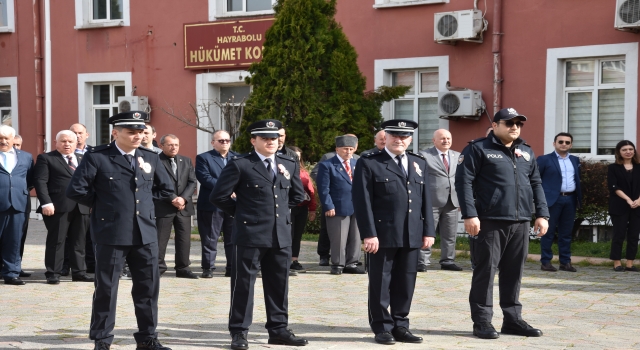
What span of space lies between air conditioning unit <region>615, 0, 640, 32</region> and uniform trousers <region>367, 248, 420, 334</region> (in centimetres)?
904

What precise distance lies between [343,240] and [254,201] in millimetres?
4661

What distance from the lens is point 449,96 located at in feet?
57.2

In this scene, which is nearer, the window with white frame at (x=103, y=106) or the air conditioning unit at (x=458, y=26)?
the air conditioning unit at (x=458, y=26)

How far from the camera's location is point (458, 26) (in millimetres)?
17266

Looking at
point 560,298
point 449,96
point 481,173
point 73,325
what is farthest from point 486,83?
point 73,325

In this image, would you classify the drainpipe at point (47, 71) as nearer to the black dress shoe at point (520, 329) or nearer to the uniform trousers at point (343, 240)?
the uniform trousers at point (343, 240)

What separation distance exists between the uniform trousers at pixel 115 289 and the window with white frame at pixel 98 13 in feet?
48.8

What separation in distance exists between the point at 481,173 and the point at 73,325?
3775 mm

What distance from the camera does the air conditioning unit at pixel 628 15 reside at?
15.5 m

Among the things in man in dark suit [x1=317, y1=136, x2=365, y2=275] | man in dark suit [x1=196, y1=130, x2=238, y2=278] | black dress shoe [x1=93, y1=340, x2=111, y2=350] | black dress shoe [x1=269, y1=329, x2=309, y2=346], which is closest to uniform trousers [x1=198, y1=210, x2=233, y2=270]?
man in dark suit [x1=196, y1=130, x2=238, y2=278]

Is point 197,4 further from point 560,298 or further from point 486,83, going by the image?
point 560,298

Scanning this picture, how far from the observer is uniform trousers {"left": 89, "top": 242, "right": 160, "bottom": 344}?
24.2 feet

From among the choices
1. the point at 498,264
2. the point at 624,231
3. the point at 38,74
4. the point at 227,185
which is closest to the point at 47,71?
the point at 38,74

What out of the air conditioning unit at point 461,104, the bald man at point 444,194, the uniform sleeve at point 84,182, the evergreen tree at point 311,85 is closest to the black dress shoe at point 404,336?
the uniform sleeve at point 84,182
